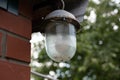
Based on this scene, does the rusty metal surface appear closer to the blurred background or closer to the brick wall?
the brick wall

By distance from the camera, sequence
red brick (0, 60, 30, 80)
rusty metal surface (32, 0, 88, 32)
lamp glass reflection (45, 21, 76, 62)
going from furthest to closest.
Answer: rusty metal surface (32, 0, 88, 32) → lamp glass reflection (45, 21, 76, 62) → red brick (0, 60, 30, 80)

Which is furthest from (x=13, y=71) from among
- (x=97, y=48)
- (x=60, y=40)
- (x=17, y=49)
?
(x=97, y=48)

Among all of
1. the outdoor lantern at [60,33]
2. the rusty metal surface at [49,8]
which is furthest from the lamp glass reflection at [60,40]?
the rusty metal surface at [49,8]

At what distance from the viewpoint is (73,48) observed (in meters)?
1.06

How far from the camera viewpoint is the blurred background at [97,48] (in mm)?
6348

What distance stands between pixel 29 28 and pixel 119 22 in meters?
6.07

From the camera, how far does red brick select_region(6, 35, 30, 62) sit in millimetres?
983

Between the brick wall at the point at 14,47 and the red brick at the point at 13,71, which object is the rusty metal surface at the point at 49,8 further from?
the red brick at the point at 13,71

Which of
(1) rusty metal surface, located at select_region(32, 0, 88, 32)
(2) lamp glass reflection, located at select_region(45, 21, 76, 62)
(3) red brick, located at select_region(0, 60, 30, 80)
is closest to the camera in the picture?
(3) red brick, located at select_region(0, 60, 30, 80)

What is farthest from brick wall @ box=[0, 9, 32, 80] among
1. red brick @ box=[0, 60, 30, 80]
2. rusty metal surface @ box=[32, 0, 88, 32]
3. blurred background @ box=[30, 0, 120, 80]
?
blurred background @ box=[30, 0, 120, 80]

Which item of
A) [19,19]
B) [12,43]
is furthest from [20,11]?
[12,43]

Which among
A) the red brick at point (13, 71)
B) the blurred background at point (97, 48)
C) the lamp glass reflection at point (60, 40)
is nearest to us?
the red brick at point (13, 71)

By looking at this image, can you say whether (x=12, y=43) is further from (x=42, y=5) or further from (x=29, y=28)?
(x=42, y=5)

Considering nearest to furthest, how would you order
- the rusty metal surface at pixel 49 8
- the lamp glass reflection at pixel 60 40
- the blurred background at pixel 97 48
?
1. the lamp glass reflection at pixel 60 40
2. the rusty metal surface at pixel 49 8
3. the blurred background at pixel 97 48
